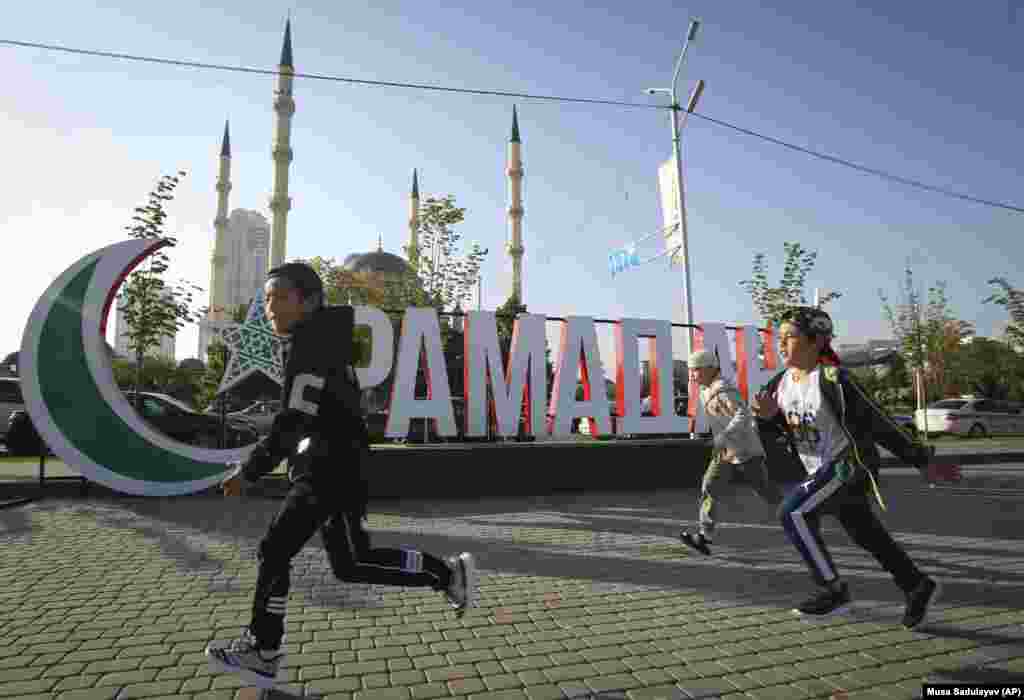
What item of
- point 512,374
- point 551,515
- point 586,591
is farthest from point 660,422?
point 586,591

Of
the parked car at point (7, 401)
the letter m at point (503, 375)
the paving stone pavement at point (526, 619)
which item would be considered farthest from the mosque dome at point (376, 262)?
the paving stone pavement at point (526, 619)

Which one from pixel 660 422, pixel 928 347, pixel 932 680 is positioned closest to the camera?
pixel 932 680

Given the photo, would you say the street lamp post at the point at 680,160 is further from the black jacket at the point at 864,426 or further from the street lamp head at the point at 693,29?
the black jacket at the point at 864,426

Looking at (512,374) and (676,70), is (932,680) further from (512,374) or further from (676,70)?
(676,70)

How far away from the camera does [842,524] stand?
3615mm

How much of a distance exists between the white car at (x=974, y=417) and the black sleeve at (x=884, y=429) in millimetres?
26231

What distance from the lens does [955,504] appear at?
8211 mm

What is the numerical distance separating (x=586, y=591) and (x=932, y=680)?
→ 2.09 meters

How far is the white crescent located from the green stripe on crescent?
10mm

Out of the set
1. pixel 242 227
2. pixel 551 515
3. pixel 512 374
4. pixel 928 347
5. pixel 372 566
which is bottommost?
pixel 551 515

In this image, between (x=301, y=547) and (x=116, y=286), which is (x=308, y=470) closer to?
(x=301, y=547)

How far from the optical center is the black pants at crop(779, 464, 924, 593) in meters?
3.54

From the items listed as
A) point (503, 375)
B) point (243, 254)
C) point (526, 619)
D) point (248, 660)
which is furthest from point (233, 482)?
point (243, 254)

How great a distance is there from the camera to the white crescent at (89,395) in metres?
7.68
